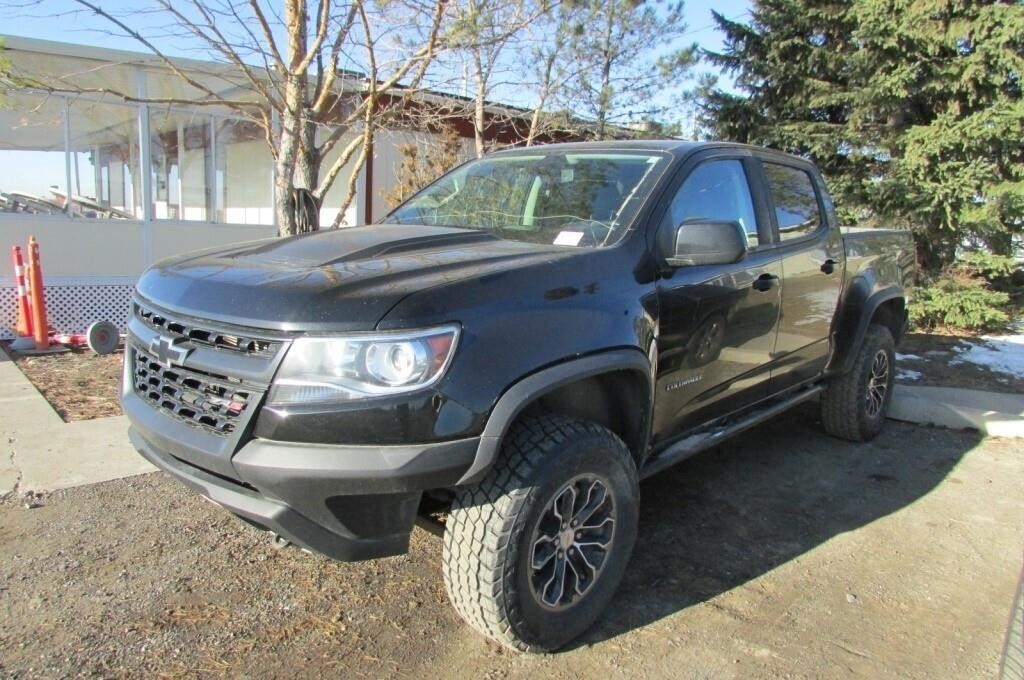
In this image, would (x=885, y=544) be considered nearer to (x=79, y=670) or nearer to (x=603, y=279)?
(x=603, y=279)

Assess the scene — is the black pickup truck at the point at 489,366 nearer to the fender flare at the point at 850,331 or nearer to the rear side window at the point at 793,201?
the rear side window at the point at 793,201

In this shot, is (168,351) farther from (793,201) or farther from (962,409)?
(962,409)

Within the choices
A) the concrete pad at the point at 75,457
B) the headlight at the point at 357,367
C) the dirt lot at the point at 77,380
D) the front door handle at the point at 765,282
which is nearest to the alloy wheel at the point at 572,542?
the headlight at the point at 357,367

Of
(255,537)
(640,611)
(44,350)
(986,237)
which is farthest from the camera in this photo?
(986,237)

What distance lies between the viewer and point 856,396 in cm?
494

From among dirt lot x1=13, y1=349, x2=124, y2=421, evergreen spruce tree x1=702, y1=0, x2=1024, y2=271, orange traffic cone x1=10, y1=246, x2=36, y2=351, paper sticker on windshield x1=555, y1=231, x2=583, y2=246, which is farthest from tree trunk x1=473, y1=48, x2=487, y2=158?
paper sticker on windshield x1=555, y1=231, x2=583, y2=246

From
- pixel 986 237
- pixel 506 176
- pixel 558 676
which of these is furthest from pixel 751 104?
pixel 558 676

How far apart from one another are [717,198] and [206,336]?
8.04ft

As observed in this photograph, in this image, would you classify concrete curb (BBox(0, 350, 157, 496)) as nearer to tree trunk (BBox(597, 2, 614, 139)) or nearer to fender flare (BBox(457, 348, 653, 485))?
fender flare (BBox(457, 348, 653, 485))

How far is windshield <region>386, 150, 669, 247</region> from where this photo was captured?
10.3 ft

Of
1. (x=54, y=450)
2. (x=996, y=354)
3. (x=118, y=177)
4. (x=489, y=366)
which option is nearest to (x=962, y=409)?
(x=996, y=354)

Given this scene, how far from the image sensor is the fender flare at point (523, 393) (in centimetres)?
227

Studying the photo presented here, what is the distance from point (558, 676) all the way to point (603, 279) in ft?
4.68

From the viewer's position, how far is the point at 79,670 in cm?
252
